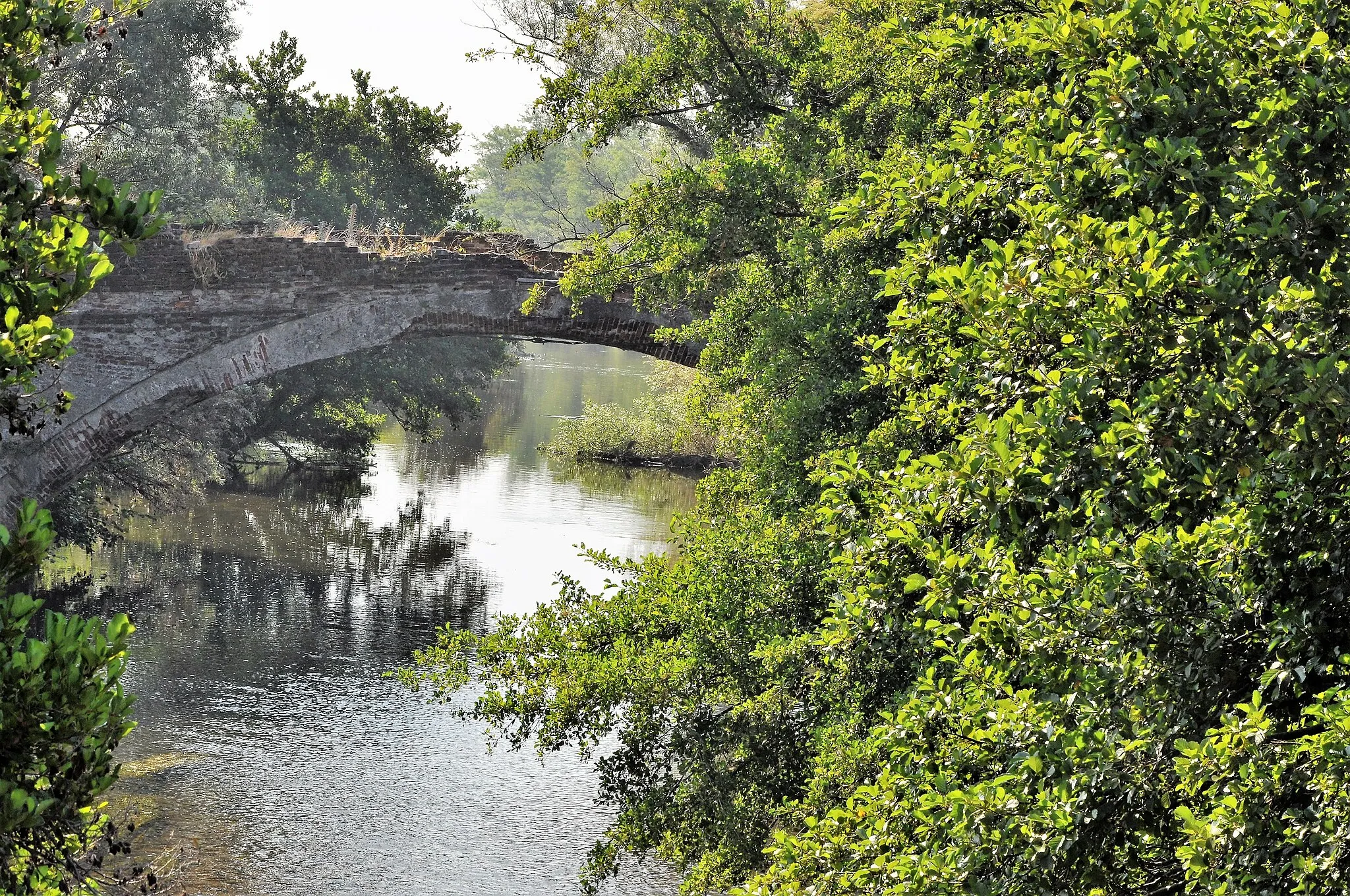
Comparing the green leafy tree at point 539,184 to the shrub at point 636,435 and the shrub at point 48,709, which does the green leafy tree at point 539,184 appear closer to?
the shrub at point 636,435

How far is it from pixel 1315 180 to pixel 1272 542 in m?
1.21

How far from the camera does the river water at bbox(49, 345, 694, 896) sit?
12.7 m

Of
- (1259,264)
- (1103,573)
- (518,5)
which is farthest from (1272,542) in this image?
(518,5)

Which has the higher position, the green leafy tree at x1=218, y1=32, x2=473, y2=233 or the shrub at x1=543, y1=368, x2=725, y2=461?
the green leafy tree at x1=218, y1=32, x2=473, y2=233

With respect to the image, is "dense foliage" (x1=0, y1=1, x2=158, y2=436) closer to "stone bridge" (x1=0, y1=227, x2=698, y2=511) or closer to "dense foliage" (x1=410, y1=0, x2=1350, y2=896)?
"dense foliage" (x1=410, y1=0, x2=1350, y2=896)

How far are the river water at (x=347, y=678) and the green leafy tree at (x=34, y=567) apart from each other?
29.9 ft

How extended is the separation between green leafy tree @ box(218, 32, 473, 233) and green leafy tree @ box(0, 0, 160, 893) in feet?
86.7

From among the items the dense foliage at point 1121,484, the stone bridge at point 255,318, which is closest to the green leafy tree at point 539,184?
the stone bridge at point 255,318

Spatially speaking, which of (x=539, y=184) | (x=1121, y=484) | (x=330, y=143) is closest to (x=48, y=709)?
(x=1121, y=484)

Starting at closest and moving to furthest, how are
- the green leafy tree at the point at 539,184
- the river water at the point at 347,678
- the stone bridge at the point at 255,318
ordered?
the river water at the point at 347,678, the stone bridge at the point at 255,318, the green leafy tree at the point at 539,184

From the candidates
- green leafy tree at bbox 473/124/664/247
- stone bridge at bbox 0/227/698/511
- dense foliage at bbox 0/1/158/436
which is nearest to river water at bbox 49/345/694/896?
stone bridge at bbox 0/227/698/511

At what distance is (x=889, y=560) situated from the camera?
5324mm

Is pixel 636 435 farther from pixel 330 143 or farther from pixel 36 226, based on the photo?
pixel 36 226

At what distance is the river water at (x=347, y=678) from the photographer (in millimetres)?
12664
